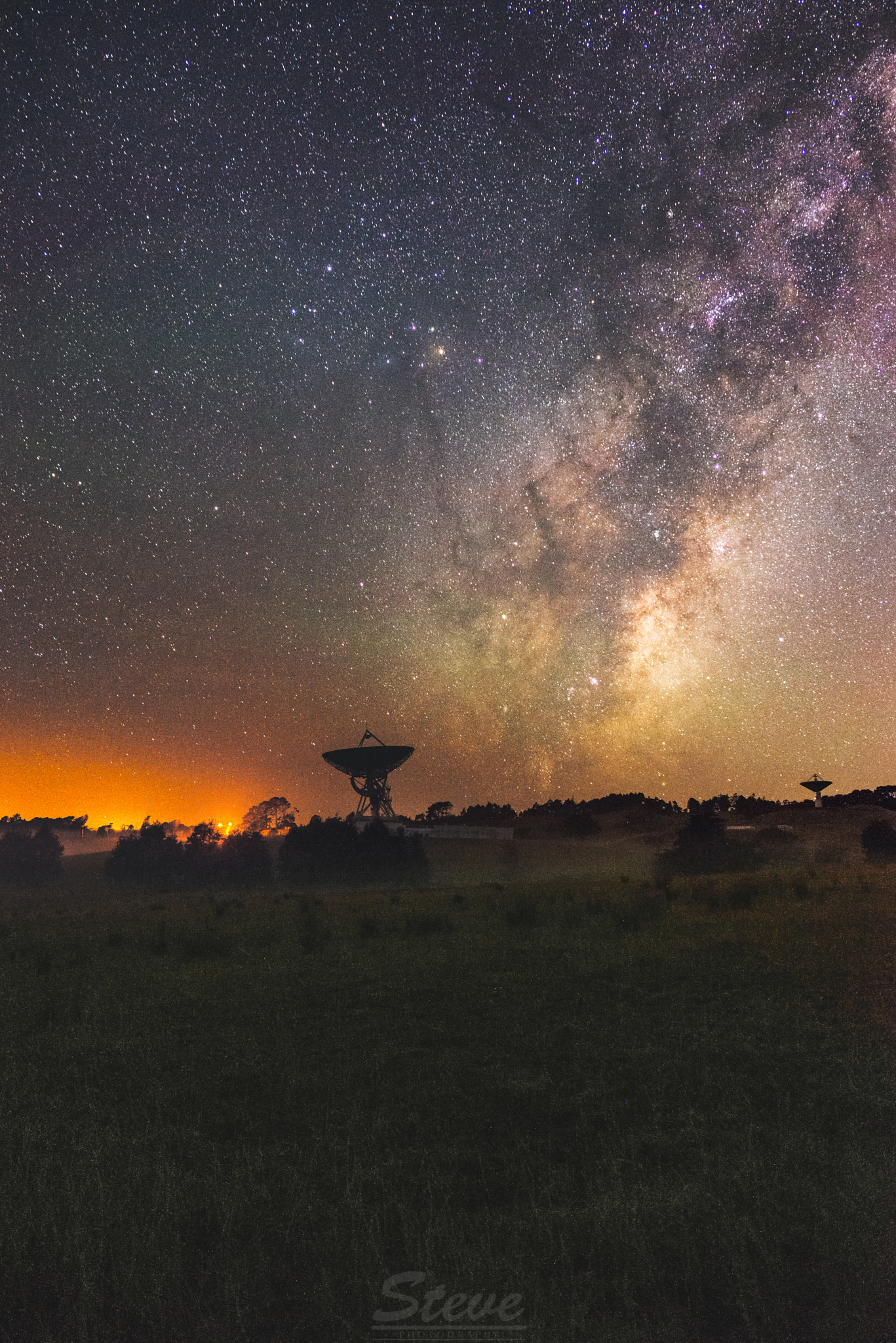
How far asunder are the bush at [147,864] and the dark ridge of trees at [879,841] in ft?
162

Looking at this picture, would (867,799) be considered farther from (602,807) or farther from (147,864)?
(147,864)

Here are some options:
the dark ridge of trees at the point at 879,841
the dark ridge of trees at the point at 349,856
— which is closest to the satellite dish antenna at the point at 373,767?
the dark ridge of trees at the point at 349,856

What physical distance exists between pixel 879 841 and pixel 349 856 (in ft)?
124

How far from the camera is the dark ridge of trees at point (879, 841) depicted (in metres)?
48.6

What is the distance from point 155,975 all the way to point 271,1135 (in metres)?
9.65

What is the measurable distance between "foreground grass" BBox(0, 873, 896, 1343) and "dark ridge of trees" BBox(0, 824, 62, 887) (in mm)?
54070

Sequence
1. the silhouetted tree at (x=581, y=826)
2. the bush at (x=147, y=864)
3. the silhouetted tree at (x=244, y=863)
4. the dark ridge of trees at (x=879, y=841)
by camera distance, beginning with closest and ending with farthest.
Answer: the dark ridge of trees at (x=879, y=841) → the silhouetted tree at (x=244, y=863) → the bush at (x=147, y=864) → the silhouetted tree at (x=581, y=826)

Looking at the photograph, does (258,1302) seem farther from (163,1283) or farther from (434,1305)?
(434,1305)

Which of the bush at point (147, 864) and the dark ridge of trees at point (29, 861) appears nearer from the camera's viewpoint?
the bush at point (147, 864)

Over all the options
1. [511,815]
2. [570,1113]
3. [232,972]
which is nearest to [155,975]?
[232,972]

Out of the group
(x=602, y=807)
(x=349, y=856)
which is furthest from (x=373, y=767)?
(x=602, y=807)

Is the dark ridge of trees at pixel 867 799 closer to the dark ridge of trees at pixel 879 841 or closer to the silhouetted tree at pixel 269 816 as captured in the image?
the dark ridge of trees at pixel 879 841

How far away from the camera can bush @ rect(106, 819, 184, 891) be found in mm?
53750

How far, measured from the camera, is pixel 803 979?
1131cm
